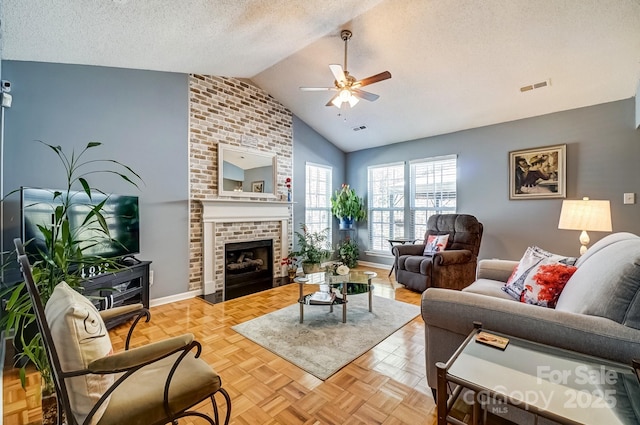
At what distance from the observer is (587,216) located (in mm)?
2736

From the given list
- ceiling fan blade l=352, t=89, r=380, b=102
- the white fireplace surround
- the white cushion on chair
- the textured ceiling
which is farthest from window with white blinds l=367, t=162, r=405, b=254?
the white cushion on chair

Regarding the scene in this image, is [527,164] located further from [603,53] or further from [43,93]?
[43,93]

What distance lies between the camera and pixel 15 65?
8.18 feet

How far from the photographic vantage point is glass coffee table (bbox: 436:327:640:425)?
88 cm

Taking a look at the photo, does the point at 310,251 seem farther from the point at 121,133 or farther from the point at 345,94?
the point at 121,133

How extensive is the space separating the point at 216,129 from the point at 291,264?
2.52m

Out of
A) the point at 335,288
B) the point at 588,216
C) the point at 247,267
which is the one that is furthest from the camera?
the point at 247,267

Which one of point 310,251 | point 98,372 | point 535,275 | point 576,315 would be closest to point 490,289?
point 535,275

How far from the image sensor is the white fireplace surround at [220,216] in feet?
12.4

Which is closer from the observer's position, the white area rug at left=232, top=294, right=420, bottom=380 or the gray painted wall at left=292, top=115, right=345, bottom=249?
the white area rug at left=232, top=294, right=420, bottom=380

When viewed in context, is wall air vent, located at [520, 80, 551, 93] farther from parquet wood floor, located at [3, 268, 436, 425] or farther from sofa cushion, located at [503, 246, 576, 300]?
parquet wood floor, located at [3, 268, 436, 425]

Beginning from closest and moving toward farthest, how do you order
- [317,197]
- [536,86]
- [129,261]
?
[129,261], [536,86], [317,197]

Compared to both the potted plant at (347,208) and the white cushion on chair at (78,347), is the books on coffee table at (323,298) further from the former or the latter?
the potted plant at (347,208)

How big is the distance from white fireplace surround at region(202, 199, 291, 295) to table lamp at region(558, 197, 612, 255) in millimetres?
3786
